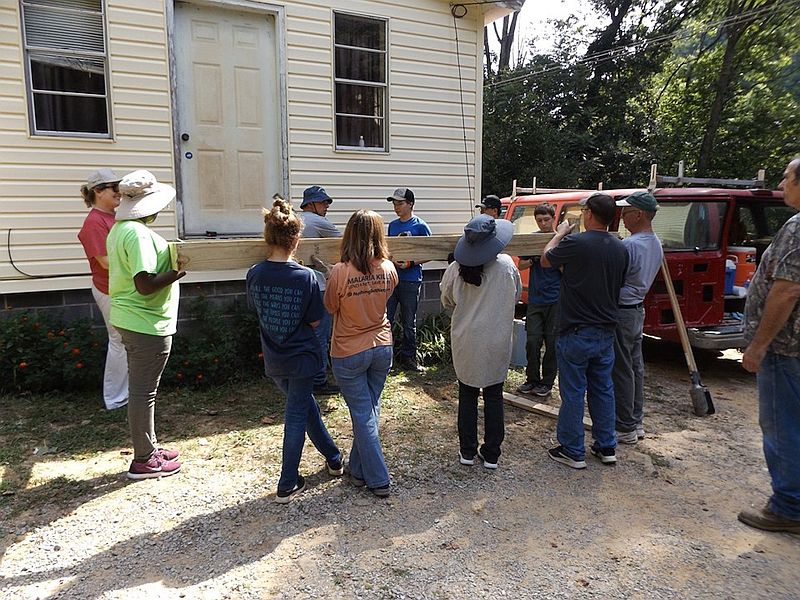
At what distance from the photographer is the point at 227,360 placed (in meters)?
5.76

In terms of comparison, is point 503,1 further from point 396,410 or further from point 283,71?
point 396,410

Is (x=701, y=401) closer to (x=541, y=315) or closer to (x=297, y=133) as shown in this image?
(x=541, y=315)

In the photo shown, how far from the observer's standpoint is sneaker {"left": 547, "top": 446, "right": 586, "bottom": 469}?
4072mm

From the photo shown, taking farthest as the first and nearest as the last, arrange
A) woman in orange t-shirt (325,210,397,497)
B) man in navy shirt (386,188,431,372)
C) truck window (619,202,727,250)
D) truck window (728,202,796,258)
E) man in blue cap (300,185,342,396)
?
truck window (728,202,796,258), truck window (619,202,727,250), man in navy shirt (386,188,431,372), man in blue cap (300,185,342,396), woman in orange t-shirt (325,210,397,497)

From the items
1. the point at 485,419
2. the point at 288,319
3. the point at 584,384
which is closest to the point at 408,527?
the point at 485,419

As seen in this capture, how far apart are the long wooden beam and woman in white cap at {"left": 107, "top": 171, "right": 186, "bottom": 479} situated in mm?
145

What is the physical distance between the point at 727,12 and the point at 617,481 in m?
19.7

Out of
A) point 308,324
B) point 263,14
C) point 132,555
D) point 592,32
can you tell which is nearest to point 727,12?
point 592,32

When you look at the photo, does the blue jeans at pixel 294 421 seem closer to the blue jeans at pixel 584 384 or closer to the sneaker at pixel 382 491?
the sneaker at pixel 382 491

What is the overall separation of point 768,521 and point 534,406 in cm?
214

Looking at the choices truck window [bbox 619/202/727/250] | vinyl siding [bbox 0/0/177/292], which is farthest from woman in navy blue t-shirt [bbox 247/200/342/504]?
truck window [bbox 619/202/727/250]

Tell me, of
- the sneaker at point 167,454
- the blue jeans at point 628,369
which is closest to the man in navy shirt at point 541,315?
the blue jeans at point 628,369

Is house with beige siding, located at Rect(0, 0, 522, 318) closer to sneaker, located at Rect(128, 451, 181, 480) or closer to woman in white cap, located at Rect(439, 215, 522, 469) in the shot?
sneaker, located at Rect(128, 451, 181, 480)

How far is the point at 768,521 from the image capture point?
3.29 m
